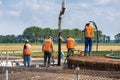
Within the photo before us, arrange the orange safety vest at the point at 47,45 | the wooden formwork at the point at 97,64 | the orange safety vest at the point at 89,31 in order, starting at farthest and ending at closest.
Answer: the orange safety vest at the point at 47,45, the orange safety vest at the point at 89,31, the wooden formwork at the point at 97,64

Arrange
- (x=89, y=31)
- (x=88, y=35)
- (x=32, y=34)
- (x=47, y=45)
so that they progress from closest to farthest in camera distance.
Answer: (x=89, y=31), (x=88, y=35), (x=47, y=45), (x=32, y=34)

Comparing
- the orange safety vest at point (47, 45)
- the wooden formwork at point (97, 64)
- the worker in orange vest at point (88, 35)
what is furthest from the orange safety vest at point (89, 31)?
the wooden formwork at point (97, 64)

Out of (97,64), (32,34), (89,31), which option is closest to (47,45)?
(89,31)

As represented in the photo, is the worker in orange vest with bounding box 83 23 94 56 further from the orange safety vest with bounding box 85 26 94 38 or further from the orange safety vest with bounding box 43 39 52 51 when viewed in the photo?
the orange safety vest with bounding box 43 39 52 51

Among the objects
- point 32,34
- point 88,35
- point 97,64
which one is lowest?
point 97,64

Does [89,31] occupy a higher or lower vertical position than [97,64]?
higher

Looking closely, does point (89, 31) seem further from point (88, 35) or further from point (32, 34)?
point (32, 34)

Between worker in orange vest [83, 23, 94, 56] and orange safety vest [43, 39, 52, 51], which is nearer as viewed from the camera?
worker in orange vest [83, 23, 94, 56]

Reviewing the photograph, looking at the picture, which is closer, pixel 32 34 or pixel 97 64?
pixel 97 64

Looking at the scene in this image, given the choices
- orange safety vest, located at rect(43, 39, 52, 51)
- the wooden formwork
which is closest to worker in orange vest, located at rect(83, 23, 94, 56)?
orange safety vest, located at rect(43, 39, 52, 51)

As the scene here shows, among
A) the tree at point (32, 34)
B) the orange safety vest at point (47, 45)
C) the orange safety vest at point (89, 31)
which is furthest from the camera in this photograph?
the tree at point (32, 34)

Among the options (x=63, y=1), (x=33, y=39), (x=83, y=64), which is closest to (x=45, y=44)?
(x=63, y=1)

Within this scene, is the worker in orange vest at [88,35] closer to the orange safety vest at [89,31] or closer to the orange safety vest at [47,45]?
the orange safety vest at [89,31]

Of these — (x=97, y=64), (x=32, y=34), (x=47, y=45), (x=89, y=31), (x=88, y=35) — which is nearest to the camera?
(x=97, y=64)
